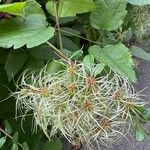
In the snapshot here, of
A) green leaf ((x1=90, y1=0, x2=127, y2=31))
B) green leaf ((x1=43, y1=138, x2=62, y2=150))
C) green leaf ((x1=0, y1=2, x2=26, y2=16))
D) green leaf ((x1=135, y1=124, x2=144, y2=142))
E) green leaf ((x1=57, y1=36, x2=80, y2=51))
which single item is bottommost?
green leaf ((x1=43, y1=138, x2=62, y2=150))

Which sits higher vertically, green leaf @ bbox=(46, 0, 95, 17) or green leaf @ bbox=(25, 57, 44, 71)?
green leaf @ bbox=(46, 0, 95, 17)

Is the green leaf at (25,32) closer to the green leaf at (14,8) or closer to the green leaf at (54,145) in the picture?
the green leaf at (14,8)

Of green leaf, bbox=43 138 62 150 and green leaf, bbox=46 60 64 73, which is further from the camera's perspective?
green leaf, bbox=43 138 62 150

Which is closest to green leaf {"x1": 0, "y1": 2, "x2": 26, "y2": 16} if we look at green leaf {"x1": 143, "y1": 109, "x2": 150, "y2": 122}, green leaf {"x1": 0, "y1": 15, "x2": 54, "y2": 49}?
green leaf {"x1": 0, "y1": 15, "x2": 54, "y2": 49}

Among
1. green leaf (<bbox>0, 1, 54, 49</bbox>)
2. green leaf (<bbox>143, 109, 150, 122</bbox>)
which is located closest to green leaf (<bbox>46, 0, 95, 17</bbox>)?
green leaf (<bbox>0, 1, 54, 49</bbox>)

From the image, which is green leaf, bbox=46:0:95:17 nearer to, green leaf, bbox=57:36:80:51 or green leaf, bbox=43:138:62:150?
green leaf, bbox=57:36:80:51

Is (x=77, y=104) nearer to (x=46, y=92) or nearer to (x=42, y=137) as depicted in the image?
(x=46, y=92)

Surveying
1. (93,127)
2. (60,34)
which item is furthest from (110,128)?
(60,34)
